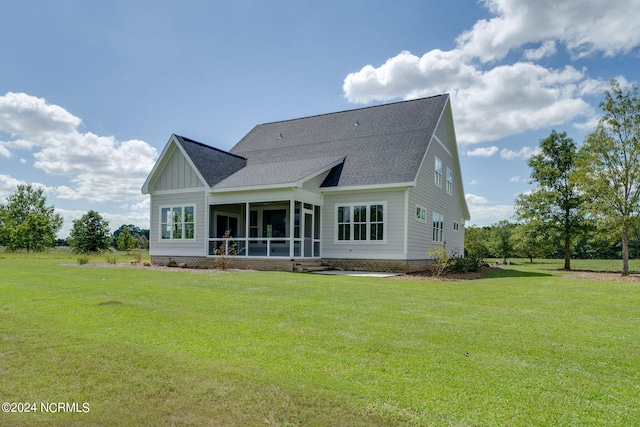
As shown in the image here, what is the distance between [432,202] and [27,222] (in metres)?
45.9

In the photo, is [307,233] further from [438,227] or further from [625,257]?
[625,257]

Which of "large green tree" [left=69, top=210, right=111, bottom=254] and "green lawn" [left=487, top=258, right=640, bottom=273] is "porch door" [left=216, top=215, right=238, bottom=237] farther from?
"large green tree" [left=69, top=210, right=111, bottom=254]

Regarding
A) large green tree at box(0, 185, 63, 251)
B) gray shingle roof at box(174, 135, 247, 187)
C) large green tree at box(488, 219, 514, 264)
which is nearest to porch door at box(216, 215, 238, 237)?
gray shingle roof at box(174, 135, 247, 187)

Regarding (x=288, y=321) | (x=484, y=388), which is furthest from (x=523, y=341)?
(x=288, y=321)

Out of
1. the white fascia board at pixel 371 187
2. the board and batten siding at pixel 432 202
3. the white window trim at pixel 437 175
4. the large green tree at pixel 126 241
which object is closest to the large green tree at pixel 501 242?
the board and batten siding at pixel 432 202

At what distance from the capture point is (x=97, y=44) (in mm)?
16875

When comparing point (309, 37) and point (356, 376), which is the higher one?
point (309, 37)

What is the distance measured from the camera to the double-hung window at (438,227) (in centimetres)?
2162

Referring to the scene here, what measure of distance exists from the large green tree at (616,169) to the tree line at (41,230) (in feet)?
139

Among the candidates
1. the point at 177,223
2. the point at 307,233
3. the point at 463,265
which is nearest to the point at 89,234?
the point at 177,223

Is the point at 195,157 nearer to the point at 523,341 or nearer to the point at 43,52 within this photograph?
the point at 43,52

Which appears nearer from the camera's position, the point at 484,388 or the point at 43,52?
the point at 484,388

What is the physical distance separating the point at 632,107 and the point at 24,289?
84.4 feet

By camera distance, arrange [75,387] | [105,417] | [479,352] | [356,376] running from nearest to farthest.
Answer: [105,417], [75,387], [356,376], [479,352]
